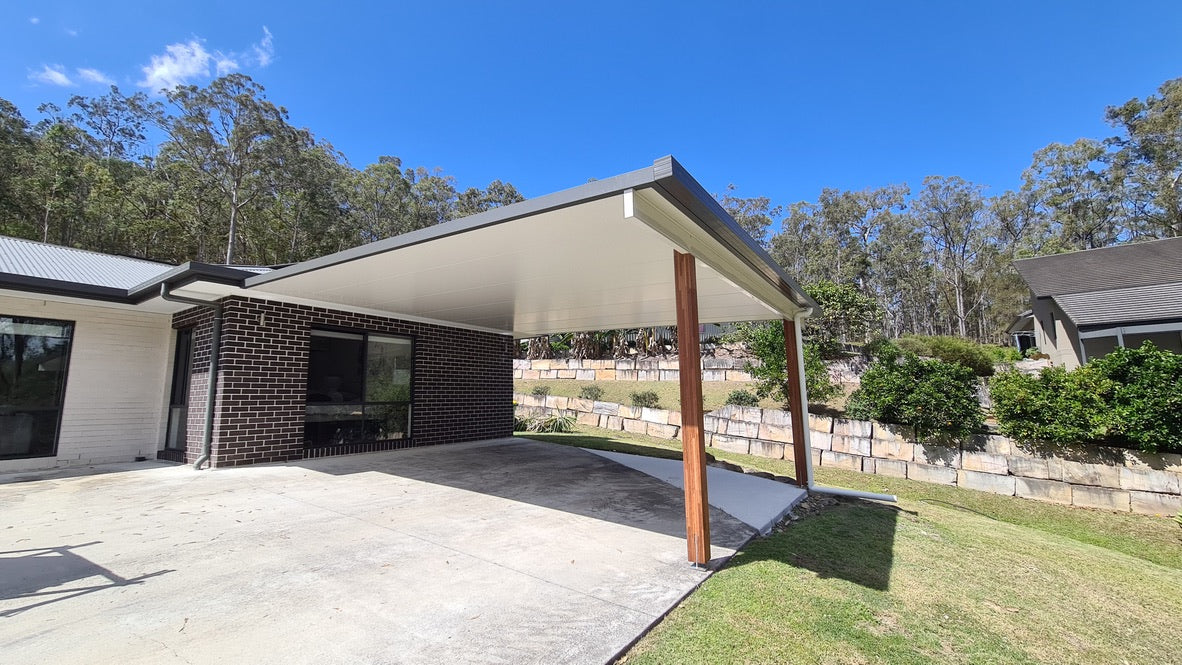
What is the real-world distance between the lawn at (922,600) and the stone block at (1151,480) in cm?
154

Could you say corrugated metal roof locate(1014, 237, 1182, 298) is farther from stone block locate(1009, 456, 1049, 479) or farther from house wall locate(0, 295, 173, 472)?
house wall locate(0, 295, 173, 472)

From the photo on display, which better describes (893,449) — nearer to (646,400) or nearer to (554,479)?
(646,400)

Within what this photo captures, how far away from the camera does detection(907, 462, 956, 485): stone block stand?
317 inches

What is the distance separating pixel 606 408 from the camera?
1323cm

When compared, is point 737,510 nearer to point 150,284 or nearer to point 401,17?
point 150,284

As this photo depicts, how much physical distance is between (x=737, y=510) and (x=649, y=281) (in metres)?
2.49

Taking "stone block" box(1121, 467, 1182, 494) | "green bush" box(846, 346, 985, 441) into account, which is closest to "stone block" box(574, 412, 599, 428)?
"green bush" box(846, 346, 985, 441)

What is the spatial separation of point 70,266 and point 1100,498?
1506cm

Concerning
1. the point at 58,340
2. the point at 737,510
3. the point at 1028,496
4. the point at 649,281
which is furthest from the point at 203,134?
the point at 1028,496

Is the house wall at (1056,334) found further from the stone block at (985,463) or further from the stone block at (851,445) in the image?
the stone block at (851,445)

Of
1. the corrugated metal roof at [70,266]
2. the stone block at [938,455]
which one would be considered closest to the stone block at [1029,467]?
the stone block at [938,455]

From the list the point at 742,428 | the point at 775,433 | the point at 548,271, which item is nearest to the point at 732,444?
the point at 742,428

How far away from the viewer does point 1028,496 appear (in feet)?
24.1

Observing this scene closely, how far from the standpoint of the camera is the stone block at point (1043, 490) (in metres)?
7.11
